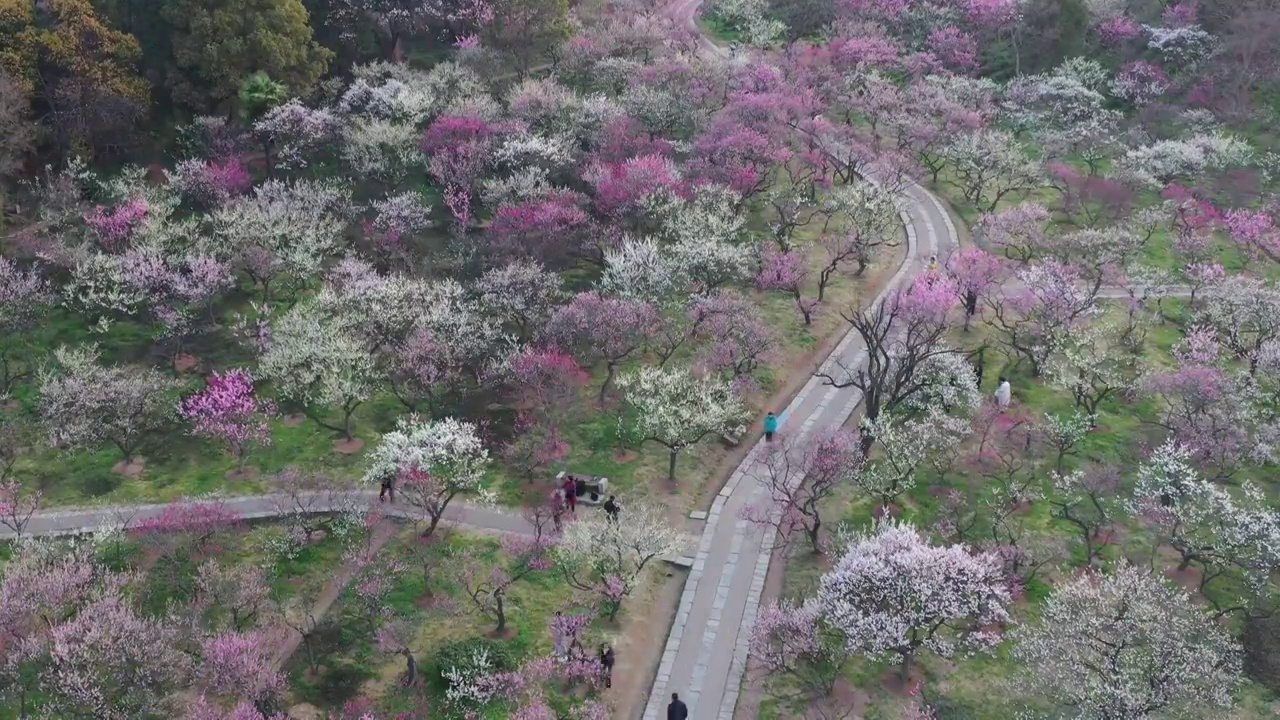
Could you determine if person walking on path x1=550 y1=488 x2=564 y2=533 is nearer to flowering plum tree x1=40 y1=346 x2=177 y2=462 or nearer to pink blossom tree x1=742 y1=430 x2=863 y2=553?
pink blossom tree x1=742 y1=430 x2=863 y2=553

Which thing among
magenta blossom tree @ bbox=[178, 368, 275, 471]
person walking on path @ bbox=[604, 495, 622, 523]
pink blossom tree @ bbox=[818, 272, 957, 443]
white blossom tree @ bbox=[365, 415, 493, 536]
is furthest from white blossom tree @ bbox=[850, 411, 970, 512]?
magenta blossom tree @ bbox=[178, 368, 275, 471]

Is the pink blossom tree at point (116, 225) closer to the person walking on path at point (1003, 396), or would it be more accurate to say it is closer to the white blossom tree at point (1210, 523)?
the person walking on path at point (1003, 396)

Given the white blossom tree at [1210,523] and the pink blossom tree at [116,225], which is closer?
the white blossom tree at [1210,523]

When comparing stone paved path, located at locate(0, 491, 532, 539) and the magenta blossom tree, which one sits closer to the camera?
stone paved path, located at locate(0, 491, 532, 539)

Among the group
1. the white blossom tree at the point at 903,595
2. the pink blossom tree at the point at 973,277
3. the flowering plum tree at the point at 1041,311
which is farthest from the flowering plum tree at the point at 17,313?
the flowering plum tree at the point at 1041,311

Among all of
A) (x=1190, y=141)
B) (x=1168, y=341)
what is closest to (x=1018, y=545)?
(x=1168, y=341)

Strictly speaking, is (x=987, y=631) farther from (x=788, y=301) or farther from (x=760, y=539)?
(x=788, y=301)
